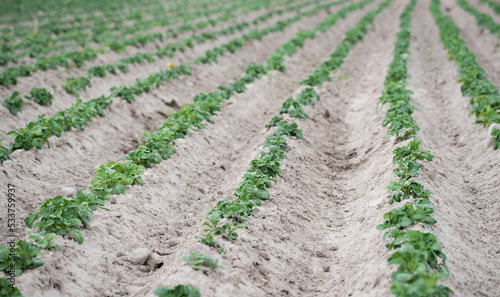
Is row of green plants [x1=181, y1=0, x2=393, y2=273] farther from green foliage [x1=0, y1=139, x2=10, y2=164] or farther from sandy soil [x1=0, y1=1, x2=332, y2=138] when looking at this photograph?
sandy soil [x1=0, y1=1, x2=332, y2=138]

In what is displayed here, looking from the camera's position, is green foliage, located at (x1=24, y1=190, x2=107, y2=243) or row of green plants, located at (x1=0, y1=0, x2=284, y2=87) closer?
green foliage, located at (x1=24, y1=190, x2=107, y2=243)

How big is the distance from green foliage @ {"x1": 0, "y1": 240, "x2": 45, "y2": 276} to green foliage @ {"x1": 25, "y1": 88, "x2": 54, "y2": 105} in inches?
253

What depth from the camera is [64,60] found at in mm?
13789

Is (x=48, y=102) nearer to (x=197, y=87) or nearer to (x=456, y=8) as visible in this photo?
(x=197, y=87)

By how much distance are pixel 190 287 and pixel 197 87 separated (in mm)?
9616

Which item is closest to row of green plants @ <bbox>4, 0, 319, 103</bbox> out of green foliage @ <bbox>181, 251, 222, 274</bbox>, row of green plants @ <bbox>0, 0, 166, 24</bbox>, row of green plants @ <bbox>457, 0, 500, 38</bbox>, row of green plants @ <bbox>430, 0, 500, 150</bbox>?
green foliage @ <bbox>181, 251, 222, 274</bbox>

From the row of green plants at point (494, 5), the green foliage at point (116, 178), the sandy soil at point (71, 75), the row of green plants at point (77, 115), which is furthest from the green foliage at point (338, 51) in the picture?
the row of green plants at point (494, 5)

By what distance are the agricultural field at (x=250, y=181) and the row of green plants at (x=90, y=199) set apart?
3 centimetres

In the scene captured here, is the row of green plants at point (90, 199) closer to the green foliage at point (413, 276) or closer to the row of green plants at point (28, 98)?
the row of green plants at point (28, 98)

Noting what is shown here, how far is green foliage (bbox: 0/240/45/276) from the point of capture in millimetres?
4582

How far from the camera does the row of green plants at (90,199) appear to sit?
4.94 m

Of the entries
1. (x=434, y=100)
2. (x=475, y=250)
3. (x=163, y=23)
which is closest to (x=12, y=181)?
(x=475, y=250)

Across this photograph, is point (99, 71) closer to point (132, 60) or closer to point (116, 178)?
point (132, 60)

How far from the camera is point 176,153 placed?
7.98 metres
